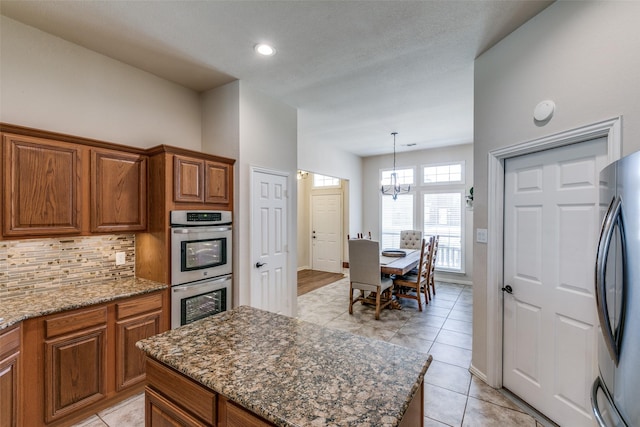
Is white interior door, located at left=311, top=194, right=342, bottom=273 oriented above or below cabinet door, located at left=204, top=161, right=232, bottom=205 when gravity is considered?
below

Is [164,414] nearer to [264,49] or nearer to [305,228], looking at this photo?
[264,49]

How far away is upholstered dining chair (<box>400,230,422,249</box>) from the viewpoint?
6.18 metres

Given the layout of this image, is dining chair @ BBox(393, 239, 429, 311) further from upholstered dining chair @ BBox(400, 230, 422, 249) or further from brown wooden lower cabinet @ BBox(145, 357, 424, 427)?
brown wooden lower cabinet @ BBox(145, 357, 424, 427)

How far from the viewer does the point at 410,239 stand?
629cm

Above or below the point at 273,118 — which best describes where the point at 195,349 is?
below

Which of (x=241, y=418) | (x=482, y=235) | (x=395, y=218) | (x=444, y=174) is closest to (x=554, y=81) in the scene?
(x=482, y=235)

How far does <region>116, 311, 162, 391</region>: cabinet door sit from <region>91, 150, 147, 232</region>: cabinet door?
32.3 inches

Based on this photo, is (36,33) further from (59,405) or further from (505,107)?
(505,107)

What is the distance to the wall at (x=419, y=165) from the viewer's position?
19.9ft

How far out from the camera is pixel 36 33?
229 cm

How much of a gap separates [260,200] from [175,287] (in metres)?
1.34

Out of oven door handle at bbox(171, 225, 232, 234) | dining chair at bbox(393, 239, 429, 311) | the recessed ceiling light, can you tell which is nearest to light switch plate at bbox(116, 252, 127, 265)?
oven door handle at bbox(171, 225, 232, 234)

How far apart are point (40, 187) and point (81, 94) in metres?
0.99

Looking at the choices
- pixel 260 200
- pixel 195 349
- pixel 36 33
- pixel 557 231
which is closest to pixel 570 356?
pixel 557 231
